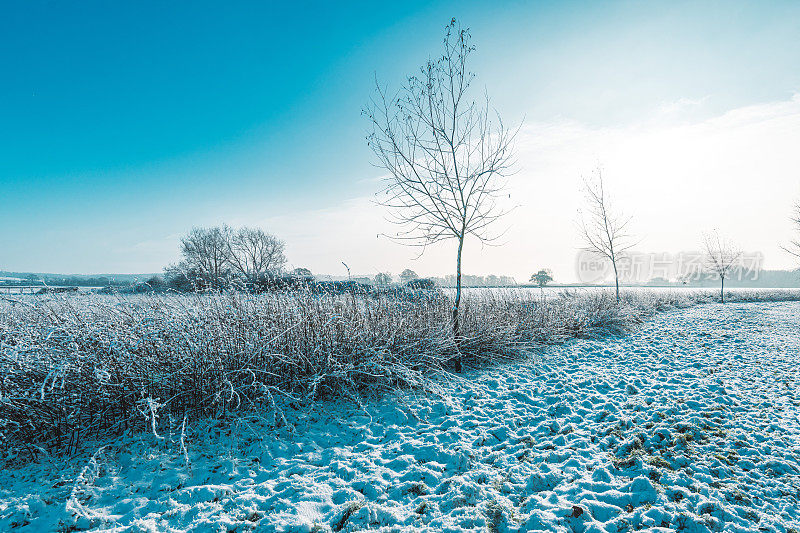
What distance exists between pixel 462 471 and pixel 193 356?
303 centimetres

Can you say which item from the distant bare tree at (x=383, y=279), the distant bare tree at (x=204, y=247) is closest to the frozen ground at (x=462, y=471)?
the distant bare tree at (x=383, y=279)

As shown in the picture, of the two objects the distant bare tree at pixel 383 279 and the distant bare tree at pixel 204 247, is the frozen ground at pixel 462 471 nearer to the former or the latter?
the distant bare tree at pixel 383 279

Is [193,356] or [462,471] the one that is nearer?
[462,471]

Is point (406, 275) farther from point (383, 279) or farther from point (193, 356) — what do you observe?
point (193, 356)

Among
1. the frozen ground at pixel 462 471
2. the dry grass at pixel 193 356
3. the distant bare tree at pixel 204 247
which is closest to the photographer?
the frozen ground at pixel 462 471

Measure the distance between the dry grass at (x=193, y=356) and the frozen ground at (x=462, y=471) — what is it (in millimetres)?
422

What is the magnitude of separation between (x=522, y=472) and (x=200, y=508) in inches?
96.5

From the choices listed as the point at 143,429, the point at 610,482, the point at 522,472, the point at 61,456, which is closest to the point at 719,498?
the point at 610,482

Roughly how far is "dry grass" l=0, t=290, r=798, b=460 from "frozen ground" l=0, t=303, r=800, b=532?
422 millimetres

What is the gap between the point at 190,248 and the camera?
3534cm

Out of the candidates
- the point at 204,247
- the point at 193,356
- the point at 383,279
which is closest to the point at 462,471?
the point at 193,356

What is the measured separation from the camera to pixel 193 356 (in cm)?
372

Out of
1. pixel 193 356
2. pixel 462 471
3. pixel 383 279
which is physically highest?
pixel 383 279

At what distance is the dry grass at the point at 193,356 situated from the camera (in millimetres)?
3238
